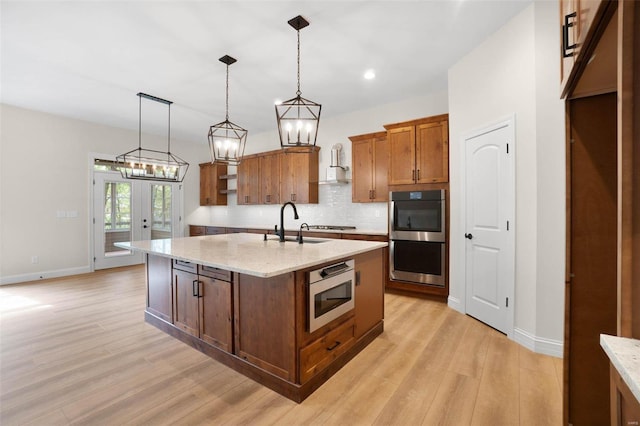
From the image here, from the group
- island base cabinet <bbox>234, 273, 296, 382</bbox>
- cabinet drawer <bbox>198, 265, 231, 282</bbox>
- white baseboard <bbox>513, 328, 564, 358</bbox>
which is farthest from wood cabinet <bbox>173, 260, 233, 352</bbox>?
white baseboard <bbox>513, 328, 564, 358</bbox>

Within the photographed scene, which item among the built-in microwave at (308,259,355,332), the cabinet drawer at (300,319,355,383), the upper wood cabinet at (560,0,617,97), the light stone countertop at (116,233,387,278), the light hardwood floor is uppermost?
the upper wood cabinet at (560,0,617,97)

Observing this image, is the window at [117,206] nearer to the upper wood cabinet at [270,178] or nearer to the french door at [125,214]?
the french door at [125,214]

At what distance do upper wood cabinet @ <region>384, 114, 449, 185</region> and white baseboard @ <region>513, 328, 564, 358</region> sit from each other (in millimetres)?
1938

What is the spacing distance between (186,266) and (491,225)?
305 cm

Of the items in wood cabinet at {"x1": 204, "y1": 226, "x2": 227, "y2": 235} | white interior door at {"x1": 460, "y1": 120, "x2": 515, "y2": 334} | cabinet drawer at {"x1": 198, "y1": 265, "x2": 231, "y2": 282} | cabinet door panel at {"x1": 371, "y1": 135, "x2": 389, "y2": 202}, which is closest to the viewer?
cabinet drawer at {"x1": 198, "y1": 265, "x2": 231, "y2": 282}

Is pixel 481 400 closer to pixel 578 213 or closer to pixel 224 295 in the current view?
pixel 578 213

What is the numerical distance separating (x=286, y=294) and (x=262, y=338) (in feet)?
1.41

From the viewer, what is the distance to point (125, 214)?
6.29 meters

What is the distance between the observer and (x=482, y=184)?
313 cm

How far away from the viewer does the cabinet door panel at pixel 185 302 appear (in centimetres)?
257

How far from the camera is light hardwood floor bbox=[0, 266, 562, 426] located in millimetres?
1746

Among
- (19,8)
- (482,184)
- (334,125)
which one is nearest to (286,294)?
(482,184)

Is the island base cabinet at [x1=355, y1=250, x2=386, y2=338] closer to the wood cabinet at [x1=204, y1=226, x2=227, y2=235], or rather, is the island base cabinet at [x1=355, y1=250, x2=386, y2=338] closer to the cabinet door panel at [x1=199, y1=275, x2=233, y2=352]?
the cabinet door panel at [x1=199, y1=275, x2=233, y2=352]

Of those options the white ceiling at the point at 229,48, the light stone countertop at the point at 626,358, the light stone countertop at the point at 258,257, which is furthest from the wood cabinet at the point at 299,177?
the light stone countertop at the point at 626,358
